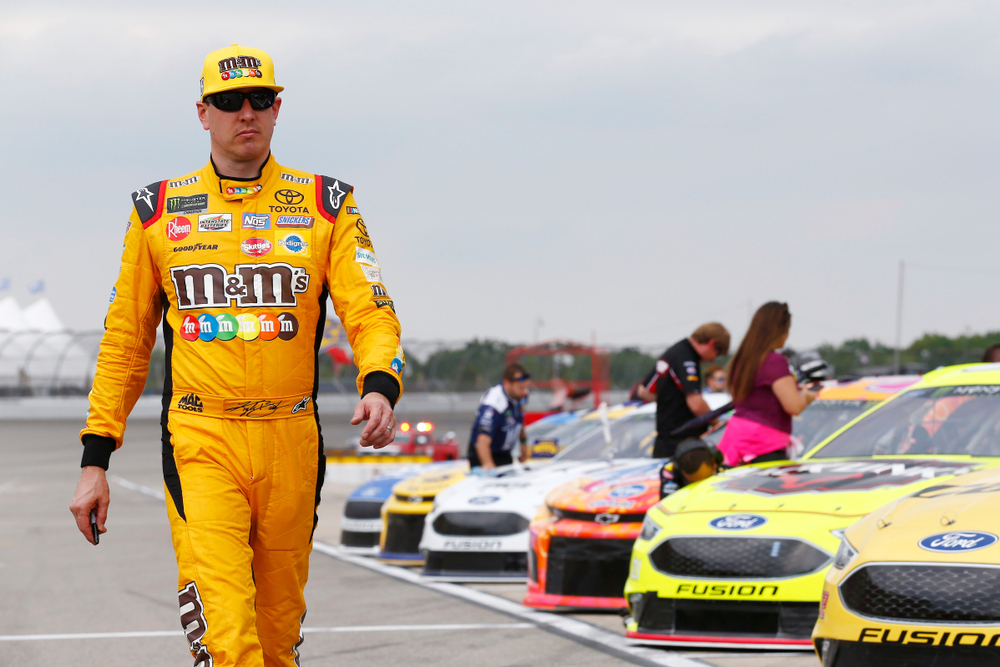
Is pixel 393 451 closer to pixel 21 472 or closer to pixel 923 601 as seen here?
pixel 21 472

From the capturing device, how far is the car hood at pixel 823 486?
19.9 feet

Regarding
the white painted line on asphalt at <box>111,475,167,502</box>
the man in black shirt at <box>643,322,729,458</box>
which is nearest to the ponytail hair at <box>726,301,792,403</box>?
the man in black shirt at <box>643,322,729,458</box>

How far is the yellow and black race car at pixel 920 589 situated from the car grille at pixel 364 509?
744 cm

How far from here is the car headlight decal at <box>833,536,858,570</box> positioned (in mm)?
4676

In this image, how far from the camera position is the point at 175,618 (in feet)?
26.4

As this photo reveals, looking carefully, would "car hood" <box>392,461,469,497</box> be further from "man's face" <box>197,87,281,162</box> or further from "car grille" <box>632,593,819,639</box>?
"man's face" <box>197,87,281,162</box>

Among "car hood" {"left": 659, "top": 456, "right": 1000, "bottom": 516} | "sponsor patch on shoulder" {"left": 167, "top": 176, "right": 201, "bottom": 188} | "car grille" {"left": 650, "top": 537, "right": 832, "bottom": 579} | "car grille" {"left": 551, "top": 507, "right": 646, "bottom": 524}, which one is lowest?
"car grille" {"left": 551, "top": 507, "right": 646, "bottom": 524}

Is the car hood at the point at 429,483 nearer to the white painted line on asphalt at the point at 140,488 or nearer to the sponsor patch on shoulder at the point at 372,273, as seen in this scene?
the sponsor patch on shoulder at the point at 372,273

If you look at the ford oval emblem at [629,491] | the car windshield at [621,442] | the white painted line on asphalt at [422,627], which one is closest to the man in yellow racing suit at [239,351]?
the white painted line on asphalt at [422,627]

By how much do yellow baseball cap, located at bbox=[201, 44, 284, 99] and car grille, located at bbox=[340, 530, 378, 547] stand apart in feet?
28.2

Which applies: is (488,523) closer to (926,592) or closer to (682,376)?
(682,376)

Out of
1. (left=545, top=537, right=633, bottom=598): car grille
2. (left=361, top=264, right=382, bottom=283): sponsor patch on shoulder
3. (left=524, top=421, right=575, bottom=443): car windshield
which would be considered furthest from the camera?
(left=524, top=421, right=575, bottom=443): car windshield

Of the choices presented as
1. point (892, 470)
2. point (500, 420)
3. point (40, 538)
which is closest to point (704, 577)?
point (892, 470)

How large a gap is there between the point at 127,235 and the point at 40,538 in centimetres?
1095
